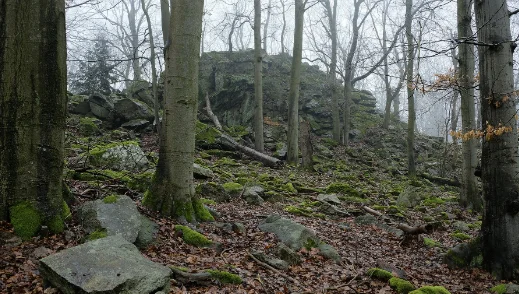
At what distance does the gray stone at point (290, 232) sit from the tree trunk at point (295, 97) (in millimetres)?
9414

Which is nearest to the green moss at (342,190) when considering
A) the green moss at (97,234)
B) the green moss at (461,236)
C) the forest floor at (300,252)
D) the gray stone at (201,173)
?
the forest floor at (300,252)

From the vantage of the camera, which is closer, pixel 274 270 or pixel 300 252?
pixel 274 270

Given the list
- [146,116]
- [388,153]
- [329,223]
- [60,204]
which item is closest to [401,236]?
[329,223]

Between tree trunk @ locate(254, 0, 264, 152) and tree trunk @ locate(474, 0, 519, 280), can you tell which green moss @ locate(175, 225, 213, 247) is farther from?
tree trunk @ locate(254, 0, 264, 152)

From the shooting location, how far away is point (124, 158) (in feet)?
31.2

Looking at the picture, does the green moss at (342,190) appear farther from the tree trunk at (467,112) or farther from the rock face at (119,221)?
the rock face at (119,221)

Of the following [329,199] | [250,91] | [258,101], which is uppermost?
[250,91]

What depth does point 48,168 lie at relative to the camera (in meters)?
4.30

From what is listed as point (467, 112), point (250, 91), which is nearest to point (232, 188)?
point (467, 112)

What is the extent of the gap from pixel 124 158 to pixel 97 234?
5410 millimetres

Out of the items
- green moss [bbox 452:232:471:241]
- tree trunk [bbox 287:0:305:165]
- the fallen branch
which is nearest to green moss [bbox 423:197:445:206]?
green moss [bbox 452:232:471:241]

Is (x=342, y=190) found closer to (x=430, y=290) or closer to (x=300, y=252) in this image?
(x=300, y=252)

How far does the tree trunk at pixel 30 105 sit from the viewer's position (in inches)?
160

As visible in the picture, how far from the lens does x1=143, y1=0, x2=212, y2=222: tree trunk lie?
568 cm
